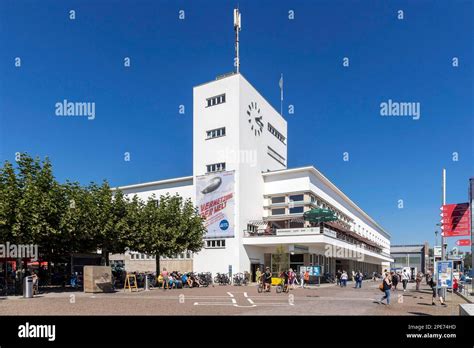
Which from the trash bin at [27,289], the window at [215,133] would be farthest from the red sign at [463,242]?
the trash bin at [27,289]

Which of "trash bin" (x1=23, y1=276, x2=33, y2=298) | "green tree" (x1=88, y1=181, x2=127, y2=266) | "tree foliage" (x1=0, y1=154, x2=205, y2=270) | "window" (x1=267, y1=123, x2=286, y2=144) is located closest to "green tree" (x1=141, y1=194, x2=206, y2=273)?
"tree foliage" (x1=0, y1=154, x2=205, y2=270)

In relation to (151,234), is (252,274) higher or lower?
lower

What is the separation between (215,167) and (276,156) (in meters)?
10.8

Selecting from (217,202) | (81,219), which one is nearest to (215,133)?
(217,202)

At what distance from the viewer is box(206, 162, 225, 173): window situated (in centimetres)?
4489

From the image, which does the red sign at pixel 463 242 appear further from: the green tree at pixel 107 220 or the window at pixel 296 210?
the green tree at pixel 107 220

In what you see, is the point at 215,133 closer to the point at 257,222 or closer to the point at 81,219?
the point at 257,222

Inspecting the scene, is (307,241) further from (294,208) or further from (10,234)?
(10,234)

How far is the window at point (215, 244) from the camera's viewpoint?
43219 millimetres

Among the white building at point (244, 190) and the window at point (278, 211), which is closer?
the white building at point (244, 190)

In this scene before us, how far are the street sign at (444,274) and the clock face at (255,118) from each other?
2780cm
